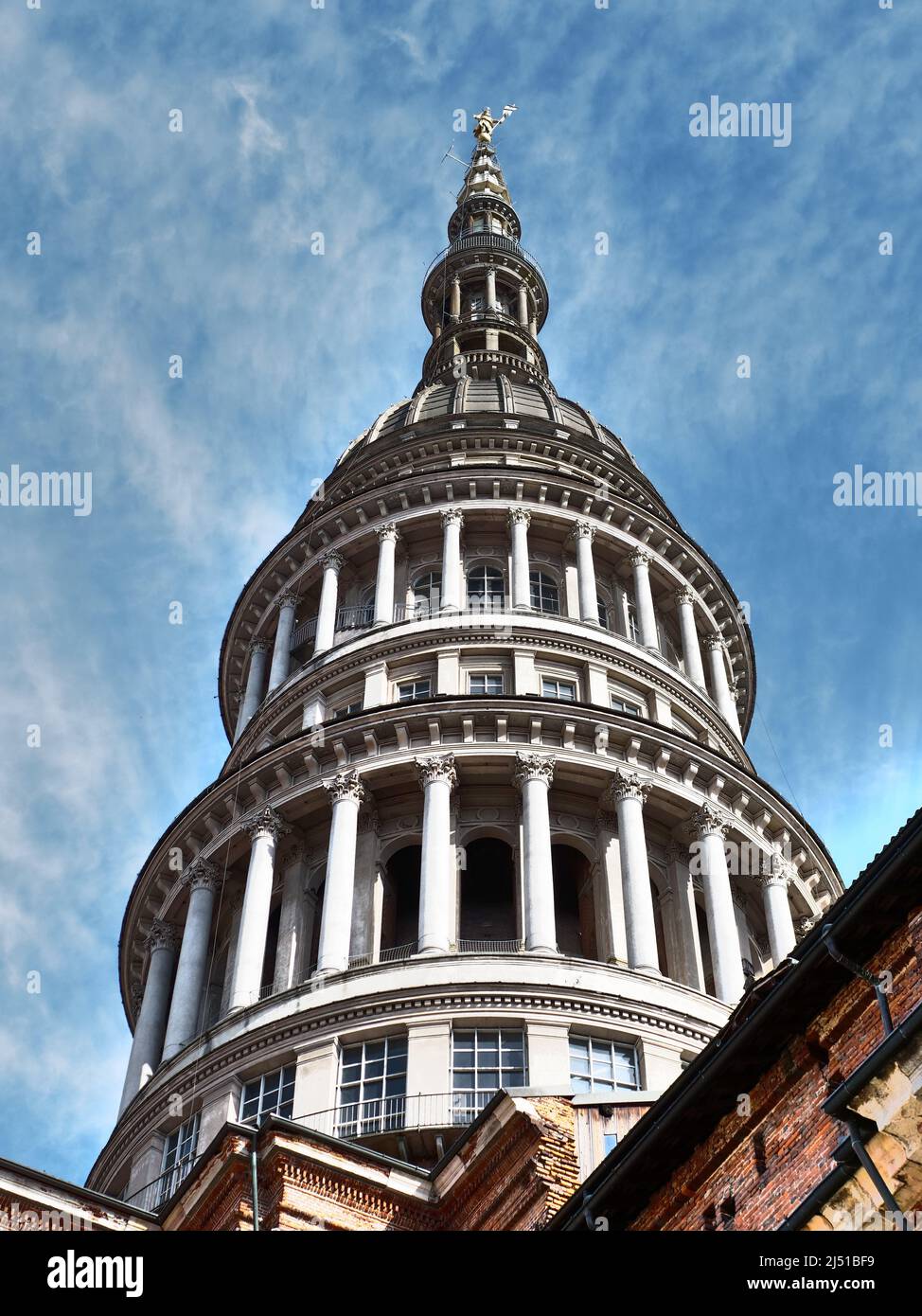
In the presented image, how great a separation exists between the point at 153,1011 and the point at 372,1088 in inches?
350

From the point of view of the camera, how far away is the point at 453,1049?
A: 3200cm

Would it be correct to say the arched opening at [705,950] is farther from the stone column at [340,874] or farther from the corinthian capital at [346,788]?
the corinthian capital at [346,788]

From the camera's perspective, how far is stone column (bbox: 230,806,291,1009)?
3519cm

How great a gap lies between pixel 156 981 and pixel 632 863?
11.8 meters

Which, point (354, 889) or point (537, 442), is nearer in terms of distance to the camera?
point (354, 889)

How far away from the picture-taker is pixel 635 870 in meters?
36.6

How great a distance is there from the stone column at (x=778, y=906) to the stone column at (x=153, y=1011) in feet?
46.7

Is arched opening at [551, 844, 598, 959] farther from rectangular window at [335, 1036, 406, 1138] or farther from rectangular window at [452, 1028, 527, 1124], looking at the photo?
rectangular window at [335, 1036, 406, 1138]

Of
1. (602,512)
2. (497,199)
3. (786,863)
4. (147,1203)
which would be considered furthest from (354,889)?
(497,199)

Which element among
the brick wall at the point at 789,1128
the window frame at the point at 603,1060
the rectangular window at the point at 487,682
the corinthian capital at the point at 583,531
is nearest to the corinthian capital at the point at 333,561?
the corinthian capital at the point at 583,531

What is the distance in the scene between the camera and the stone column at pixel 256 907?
35.2m

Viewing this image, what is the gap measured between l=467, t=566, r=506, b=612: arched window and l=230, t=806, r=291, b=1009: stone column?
892cm

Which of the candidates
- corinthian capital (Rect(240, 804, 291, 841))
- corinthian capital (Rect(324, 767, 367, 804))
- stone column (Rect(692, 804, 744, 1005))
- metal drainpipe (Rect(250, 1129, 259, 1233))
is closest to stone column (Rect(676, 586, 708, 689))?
stone column (Rect(692, 804, 744, 1005))

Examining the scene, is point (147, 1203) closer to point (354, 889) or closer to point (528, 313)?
point (354, 889)
